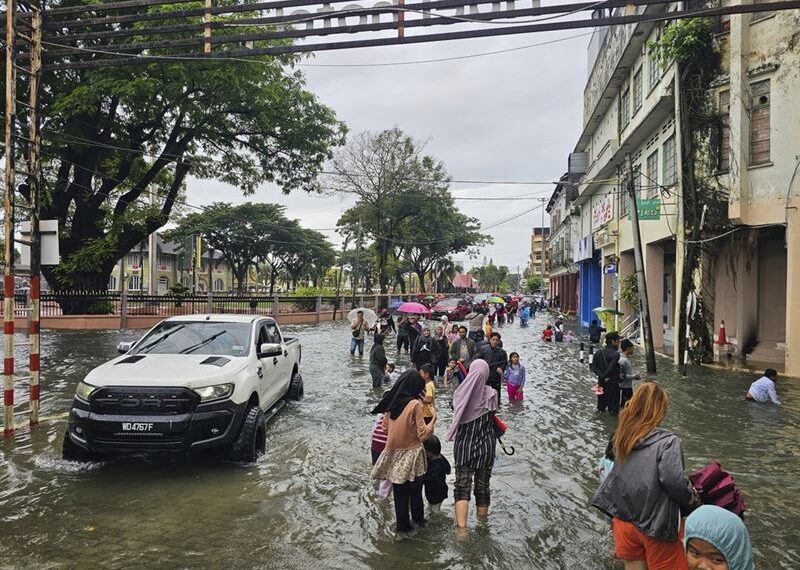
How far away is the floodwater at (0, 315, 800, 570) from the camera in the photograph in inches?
184

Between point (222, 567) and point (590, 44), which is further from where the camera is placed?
point (590, 44)

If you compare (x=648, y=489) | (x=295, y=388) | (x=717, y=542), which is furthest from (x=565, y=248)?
(x=717, y=542)

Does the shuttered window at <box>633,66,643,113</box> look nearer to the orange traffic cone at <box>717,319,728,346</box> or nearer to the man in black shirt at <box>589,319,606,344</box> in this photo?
the man in black shirt at <box>589,319,606,344</box>

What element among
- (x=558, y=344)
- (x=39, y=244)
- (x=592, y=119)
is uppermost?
(x=592, y=119)

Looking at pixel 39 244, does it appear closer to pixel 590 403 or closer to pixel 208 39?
pixel 208 39

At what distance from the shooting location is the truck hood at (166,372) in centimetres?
611

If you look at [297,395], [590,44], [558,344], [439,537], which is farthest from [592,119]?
[439,537]

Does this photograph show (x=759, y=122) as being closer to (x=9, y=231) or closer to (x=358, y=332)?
(x=358, y=332)

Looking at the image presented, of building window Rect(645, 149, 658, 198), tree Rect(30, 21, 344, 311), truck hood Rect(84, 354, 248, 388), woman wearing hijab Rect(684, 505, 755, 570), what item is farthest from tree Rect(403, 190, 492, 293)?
woman wearing hijab Rect(684, 505, 755, 570)

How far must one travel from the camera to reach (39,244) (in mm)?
8375

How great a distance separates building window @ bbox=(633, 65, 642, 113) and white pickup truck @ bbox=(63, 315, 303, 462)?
63.2 feet

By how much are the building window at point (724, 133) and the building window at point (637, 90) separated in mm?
5854

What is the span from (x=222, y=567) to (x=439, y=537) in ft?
5.98

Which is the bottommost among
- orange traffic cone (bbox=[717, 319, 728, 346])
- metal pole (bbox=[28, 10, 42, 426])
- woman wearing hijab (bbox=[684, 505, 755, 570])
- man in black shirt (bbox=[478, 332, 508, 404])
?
orange traffic cone (bbox=[717, 319, 728, 346])
